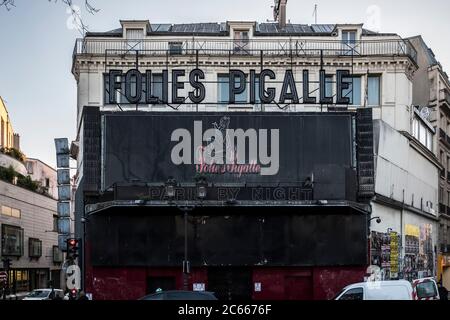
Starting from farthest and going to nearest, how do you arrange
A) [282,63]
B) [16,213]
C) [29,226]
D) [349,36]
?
[29,226] → [16,213] → [349,36] → [282,63]

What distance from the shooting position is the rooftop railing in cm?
5825

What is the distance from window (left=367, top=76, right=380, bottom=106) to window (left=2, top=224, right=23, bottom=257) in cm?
3214

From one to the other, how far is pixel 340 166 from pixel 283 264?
5532mm

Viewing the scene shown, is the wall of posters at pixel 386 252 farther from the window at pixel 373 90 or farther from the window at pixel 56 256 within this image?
the window at pixel 56 256

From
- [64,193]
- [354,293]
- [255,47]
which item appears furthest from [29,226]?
[354,293]

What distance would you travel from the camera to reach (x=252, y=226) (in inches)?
1406

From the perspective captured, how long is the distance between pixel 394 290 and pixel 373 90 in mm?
43795

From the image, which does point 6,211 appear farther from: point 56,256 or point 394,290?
point 394,290

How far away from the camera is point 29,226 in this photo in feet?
231

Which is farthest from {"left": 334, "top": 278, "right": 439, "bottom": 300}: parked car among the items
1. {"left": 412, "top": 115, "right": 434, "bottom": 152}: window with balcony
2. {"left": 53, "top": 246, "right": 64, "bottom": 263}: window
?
{"left": 53, "top": 246, "right": 64, "bottom": 263}: window

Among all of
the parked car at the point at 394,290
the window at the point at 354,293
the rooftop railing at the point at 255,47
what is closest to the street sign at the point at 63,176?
the rooftop railing at the point at 255,47

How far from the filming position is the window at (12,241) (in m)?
63.1

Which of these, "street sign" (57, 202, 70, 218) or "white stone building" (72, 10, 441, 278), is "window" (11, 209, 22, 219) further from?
"street sign" (57, 202, 70, 218)

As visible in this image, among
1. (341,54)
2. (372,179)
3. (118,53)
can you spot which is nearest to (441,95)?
(341,54)
